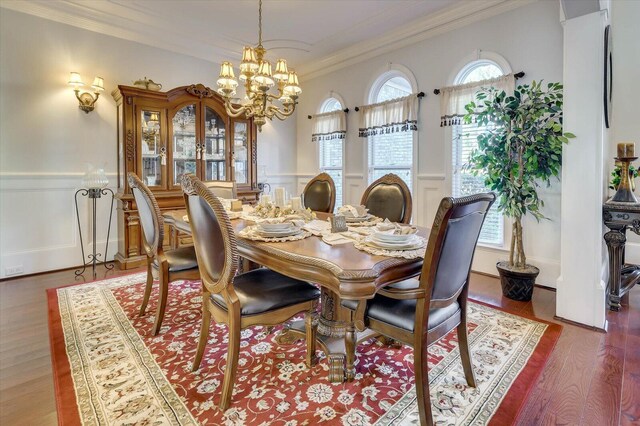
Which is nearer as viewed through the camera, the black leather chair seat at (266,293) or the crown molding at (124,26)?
the black leather chair seat at (266,293)

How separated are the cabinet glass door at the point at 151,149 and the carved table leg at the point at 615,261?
4508mm

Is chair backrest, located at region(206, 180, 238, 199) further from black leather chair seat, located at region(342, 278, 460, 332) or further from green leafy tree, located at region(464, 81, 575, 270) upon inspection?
green leafy tree, located at region(464, 81, 575, 270)

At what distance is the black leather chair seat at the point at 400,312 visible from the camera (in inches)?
58.7

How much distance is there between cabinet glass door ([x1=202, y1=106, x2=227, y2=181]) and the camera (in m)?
4.55

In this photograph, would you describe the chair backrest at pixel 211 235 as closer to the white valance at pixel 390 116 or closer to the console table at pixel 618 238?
the console table at pixel 618 238

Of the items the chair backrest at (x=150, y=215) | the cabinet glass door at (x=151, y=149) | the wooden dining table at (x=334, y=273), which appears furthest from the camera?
the cabinet glass door at (x=151, y=149)

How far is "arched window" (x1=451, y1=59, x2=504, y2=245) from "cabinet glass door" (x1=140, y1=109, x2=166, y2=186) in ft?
11.5

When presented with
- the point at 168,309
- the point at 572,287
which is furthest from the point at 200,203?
the point at 572,287

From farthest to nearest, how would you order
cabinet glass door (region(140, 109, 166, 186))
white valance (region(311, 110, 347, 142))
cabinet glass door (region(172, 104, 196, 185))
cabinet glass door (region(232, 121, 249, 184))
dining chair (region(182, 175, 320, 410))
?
white valance (region(311, 110, 347, 142)) → cabinet glass door (region(232, 121, 249, 184)) → cabinet glass door (region(172, 104, 196, 185)) → cabinet glass door (region(140, 109, 166, 186)) → dining chair (region(182, 175, 320, 410))

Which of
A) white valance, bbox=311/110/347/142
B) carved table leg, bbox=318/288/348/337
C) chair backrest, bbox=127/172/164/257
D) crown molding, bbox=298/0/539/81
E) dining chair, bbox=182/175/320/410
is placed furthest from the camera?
white valance, bbox=311/110/347/142

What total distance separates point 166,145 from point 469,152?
141 inches

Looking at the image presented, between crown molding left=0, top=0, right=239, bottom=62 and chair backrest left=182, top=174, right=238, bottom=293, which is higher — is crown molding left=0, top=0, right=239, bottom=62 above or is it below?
above

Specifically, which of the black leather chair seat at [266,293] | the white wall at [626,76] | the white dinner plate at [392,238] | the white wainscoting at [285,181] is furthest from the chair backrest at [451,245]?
the white wainscoting at [285,181]

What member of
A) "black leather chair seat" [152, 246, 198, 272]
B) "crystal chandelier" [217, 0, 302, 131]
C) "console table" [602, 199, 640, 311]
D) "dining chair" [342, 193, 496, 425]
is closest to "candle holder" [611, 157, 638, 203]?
"console table" [602, 199, 640, 311]
